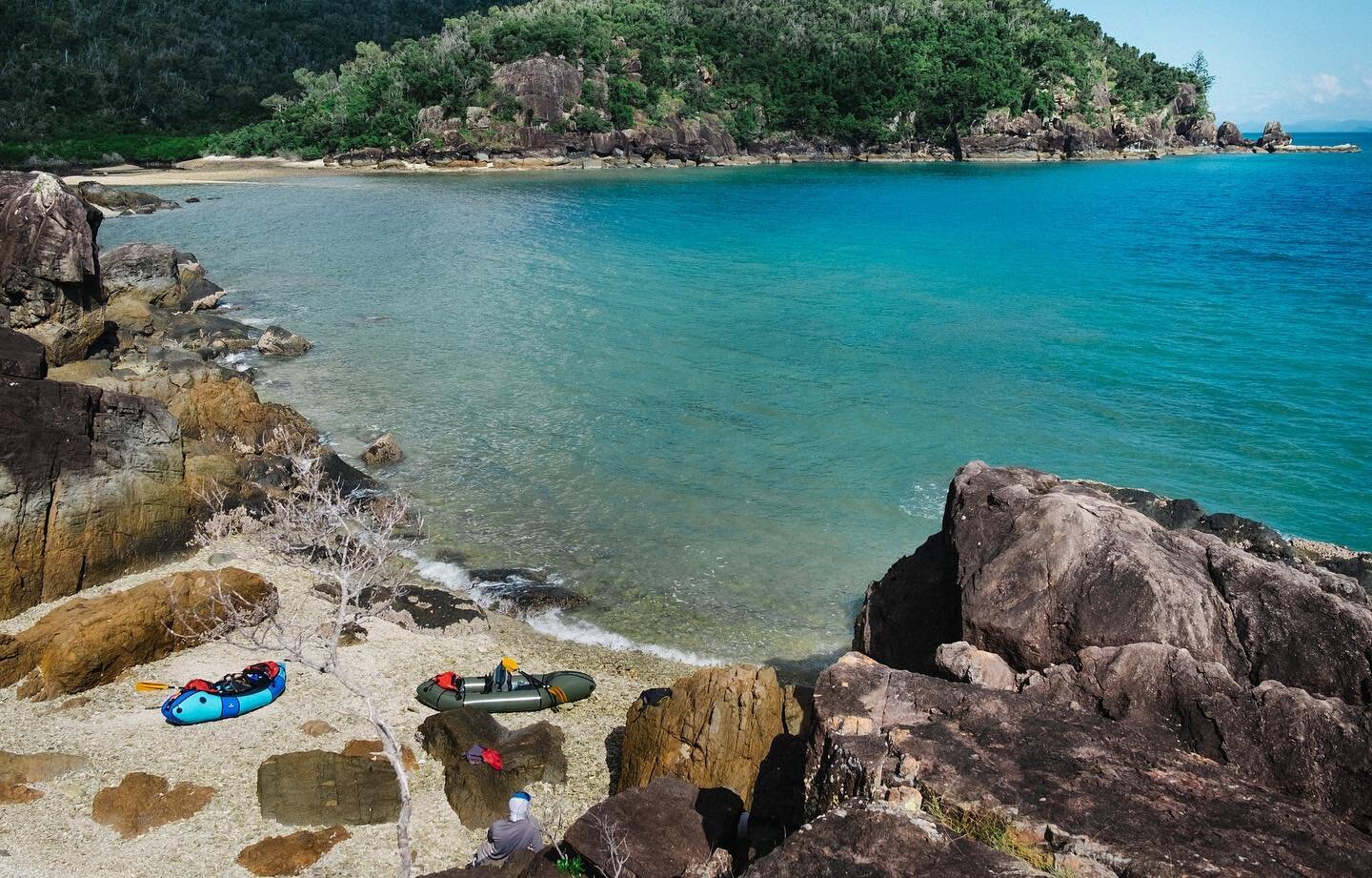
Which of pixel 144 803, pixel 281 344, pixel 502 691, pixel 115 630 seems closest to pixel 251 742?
pixel 144 803

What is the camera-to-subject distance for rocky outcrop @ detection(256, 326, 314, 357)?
109 ft

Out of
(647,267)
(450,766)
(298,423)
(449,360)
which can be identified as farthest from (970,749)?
(647,267)

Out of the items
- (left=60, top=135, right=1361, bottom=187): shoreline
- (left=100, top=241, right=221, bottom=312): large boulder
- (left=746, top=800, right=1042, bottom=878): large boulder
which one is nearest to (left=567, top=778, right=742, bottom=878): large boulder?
(left=746, top=800, right=1042, bottom=878): large boulder

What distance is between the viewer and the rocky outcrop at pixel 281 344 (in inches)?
1308

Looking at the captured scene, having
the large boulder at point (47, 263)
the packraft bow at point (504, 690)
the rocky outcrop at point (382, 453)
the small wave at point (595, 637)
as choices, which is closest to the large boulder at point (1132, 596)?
the small wave at point (595, 637)

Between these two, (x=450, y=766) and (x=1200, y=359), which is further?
(x=1200, y=359)

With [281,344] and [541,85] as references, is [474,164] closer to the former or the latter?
[541,85]

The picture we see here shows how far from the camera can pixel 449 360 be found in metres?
33.2

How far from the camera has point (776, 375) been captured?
1238 inches

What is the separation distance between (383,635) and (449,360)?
1863 centimetres

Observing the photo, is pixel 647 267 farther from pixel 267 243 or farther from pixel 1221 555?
pixel 1221 555

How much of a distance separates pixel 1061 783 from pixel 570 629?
1074 cm

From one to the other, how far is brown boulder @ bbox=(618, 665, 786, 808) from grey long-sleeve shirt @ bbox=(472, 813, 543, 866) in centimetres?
167

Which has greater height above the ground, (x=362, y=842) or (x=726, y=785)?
(x=726, y=785)
